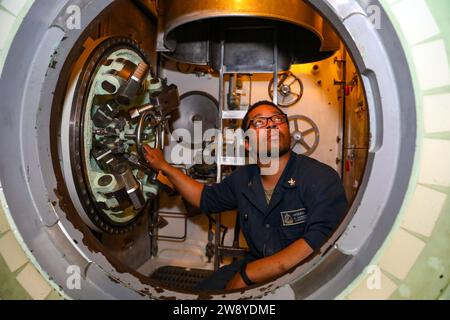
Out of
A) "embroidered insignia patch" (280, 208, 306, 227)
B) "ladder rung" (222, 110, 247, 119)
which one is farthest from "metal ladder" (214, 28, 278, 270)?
"embroidered insignia patch" (280, 208, 306, 227)

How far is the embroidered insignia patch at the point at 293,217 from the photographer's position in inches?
71.2

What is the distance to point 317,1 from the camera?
37.2 inches

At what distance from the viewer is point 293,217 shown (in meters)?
1.82

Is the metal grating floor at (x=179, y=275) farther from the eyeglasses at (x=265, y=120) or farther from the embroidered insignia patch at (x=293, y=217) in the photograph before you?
the eyeglasses at (x=265, y=120)

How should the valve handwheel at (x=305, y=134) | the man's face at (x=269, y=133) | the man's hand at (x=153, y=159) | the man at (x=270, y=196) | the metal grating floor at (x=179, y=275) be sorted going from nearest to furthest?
the man at (x=270, y=196), the man's face at (x=269, y=133), the man's hand at (x=153, y=159), the metal grating floor at (x=179, y=275), the valve handwheel at (x=305, y=134)

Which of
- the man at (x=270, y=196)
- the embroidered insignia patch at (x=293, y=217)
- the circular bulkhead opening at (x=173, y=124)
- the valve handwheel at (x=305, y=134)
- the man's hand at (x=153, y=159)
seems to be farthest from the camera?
the valve handwheel at (x=305, y=134)

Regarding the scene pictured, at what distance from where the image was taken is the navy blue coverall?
167 cm

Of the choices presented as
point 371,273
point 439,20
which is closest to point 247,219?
point 371,273

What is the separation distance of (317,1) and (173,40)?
5.27ft

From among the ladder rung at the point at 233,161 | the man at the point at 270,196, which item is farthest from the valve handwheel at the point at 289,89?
the man at the point at 270,196

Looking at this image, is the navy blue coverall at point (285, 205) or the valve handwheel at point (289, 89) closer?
the navy blue coverall at point (285, 205)

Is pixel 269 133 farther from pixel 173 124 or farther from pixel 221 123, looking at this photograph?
pixel 173 124

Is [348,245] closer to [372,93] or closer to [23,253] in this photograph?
[372,93]

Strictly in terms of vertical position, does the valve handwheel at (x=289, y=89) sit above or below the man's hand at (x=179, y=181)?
above
